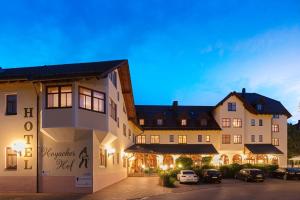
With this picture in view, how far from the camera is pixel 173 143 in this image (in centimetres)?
6366

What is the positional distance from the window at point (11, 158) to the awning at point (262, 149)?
40.3 metres

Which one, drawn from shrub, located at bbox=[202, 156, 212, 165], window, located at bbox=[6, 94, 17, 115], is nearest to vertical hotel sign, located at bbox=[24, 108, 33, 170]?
window, located at bbox=[6, 94, 17, 115]

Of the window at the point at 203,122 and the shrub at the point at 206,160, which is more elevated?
the window at the point at 203,122

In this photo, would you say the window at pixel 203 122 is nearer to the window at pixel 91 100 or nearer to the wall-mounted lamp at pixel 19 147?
the window at pixel 91 100

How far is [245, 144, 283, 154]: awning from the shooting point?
5956 cm

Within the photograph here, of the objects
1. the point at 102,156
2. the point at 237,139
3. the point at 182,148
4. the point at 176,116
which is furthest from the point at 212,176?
the point at 176,116

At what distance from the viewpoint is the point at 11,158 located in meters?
27.5

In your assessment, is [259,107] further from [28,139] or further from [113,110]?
[28,139]

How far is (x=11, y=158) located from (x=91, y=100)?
23.6 ft

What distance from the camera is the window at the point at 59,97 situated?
82.1 ft

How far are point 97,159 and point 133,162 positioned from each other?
88.5 ft

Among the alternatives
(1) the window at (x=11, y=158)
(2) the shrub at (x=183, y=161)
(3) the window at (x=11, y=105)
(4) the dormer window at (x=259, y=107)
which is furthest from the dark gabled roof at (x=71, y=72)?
(4) the dormer window at (x=259, y=107)

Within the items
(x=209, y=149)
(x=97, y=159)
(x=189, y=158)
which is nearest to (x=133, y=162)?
(x=189, y=158)

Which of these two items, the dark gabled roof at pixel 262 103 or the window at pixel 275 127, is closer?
the dark gabled roof at pixel 262 103
